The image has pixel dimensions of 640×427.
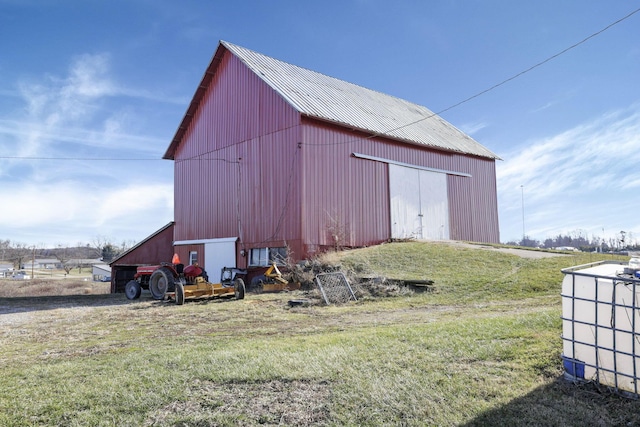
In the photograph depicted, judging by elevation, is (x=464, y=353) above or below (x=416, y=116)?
below

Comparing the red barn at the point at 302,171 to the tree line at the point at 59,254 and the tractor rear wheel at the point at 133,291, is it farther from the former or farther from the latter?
the tree line at the point at 59,254

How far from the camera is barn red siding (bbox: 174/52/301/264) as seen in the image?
17.6 meters

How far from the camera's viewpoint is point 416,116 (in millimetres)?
26562

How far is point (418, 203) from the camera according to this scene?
69.2ft

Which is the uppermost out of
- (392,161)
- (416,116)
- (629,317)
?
(416,116)

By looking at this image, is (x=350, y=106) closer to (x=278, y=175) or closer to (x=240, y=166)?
(x=278, y=175)

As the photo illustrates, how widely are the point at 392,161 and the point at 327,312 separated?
11.8 meters

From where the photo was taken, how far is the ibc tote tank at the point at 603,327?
388 centimetres

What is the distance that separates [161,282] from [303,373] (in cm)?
1026

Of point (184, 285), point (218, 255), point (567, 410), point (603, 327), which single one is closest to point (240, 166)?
point (218, 255)

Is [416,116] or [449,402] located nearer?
[449,402]

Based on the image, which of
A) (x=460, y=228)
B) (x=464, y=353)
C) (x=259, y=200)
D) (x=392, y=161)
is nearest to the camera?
(x=464, y=353)

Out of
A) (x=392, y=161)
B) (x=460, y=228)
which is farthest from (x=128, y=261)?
(x=460, y=228)

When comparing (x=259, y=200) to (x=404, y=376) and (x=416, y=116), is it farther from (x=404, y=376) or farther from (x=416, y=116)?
(x=404, y=376)
